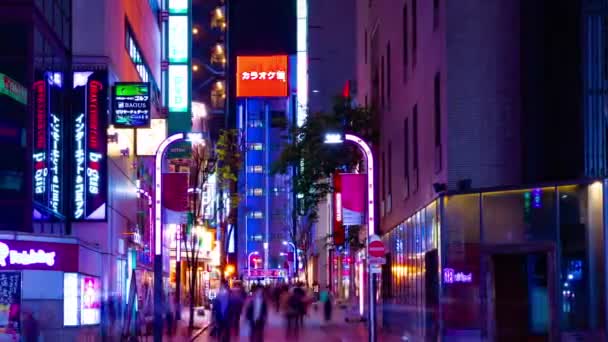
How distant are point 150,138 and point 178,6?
38.1 feet

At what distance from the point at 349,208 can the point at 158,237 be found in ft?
16.8

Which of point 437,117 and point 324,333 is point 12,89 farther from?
point 324,333

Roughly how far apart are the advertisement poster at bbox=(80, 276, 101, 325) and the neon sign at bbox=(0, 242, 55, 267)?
355 cm

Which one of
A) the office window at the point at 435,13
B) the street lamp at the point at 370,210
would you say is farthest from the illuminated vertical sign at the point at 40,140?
the office window at the point at 435,13

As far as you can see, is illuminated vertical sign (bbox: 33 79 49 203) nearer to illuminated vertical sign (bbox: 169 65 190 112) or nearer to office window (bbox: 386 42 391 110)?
office window (bbox: 386 42 391 110)

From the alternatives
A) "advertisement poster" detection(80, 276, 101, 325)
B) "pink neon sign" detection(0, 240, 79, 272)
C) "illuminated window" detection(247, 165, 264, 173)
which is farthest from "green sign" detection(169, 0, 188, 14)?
"illuminated window" detection(247, 165, 264, 173)

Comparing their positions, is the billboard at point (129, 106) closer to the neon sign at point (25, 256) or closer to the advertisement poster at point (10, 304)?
the neon sign at point (25, 256)

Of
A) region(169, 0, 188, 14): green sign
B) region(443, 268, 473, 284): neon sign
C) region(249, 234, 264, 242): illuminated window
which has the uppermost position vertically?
region(169, 0, 188, 14): green sign

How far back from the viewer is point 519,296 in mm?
25734

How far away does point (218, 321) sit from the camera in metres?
30.0

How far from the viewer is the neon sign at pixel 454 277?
84.3 feet

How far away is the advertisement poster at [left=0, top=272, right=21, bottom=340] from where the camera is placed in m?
24.4

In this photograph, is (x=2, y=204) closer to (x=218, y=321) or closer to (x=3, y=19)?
(x=3, y=19)

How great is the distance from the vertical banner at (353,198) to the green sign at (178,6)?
79.4 ft
